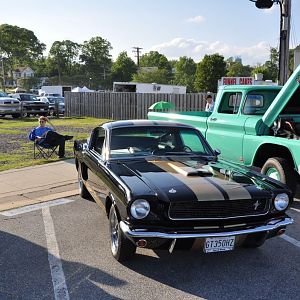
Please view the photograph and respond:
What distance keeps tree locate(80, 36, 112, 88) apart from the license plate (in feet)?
439

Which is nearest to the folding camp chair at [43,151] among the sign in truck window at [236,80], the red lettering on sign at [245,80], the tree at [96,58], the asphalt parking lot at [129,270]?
the asphalt parking lot at [129,270]

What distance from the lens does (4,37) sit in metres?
107

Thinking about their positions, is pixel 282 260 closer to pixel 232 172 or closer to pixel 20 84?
pixel 232 172

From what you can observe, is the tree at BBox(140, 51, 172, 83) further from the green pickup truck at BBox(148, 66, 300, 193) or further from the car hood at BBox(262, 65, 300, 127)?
the car hood at BBox(262, 65, 300, 127)

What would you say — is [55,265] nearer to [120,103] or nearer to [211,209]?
[211,209]

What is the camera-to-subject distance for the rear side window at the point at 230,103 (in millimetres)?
8359

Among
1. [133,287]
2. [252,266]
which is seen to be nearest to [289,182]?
[252,266]

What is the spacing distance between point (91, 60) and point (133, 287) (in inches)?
5509

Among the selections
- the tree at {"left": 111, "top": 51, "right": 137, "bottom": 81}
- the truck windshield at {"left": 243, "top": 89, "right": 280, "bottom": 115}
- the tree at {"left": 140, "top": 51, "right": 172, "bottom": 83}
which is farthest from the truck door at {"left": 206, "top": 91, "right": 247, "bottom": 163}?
the tree at {"left": 140, "top": 51, "right": 172, "bottom": 83}

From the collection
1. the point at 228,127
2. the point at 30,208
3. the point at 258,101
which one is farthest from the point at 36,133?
the point at 258,101

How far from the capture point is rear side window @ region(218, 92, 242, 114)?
8.36 meters

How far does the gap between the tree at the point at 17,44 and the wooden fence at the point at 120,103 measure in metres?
85.5

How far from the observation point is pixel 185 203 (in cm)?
402

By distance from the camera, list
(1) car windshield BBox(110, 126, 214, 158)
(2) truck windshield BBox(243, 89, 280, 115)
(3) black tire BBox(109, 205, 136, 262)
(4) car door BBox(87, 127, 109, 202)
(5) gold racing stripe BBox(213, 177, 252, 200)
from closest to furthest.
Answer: (5) gold racing stripe BBox(213, 177, 252, 200)
(3) black tire BBox(109, 205, 136, 262)
(4) car door BBox(87, 127, 109, 202)
(1) car windshield BBox(110, 126, 214, 158)
(2) truck windshield BBox(243, 89, 280, 115)
